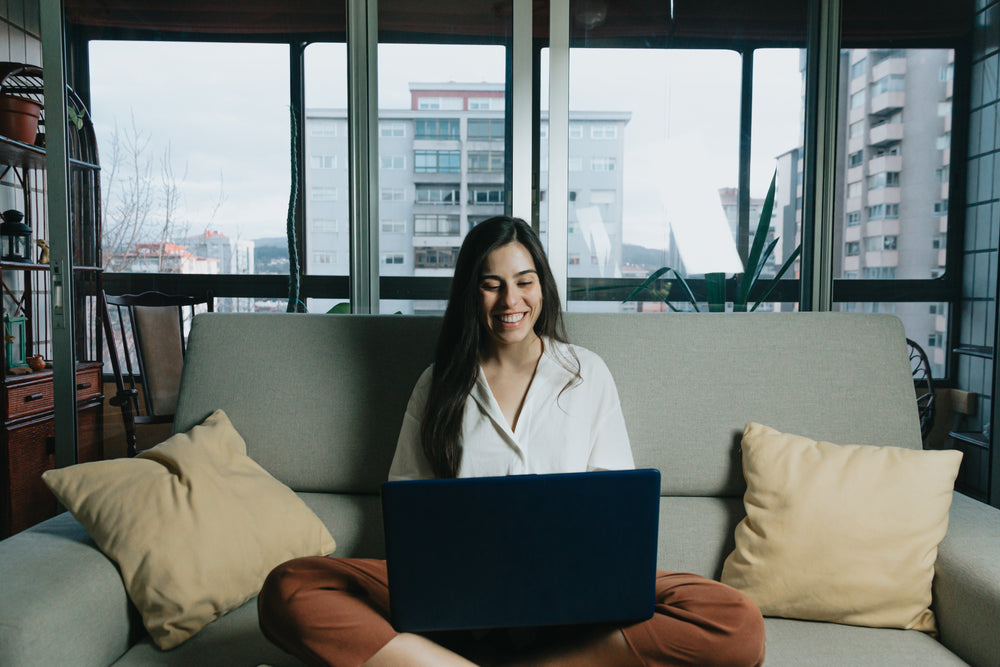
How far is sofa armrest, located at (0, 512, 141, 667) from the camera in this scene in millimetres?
920

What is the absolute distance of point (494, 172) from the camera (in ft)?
11.1

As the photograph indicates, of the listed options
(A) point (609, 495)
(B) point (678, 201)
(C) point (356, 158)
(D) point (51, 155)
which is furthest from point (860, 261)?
(D) point (51, 155)

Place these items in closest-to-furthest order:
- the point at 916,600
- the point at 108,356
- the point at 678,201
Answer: the point at 916,600 < the point at 108,356 < the point at 678,201

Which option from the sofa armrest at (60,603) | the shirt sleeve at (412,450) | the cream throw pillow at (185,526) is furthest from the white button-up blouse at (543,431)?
the sofa armrest at (60,603)

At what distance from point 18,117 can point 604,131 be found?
2570 mm

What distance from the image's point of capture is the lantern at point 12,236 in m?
2.59

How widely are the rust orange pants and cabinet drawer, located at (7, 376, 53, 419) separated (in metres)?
2.06

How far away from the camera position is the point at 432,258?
11.3 ft

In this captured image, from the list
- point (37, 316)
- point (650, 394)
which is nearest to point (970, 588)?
point (650, 394)

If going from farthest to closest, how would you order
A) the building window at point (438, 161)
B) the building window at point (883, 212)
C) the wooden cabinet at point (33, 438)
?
the building window at point (438, 161), the building window at point (883, 212), the wooden cabinet at point (33, 438)

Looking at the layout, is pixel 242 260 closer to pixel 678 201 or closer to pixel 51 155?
pixel 51 155

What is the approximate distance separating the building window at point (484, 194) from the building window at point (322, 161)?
77 cm

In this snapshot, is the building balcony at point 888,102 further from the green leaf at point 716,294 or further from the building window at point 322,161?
the building window at point 322,161

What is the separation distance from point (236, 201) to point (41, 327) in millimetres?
1094
